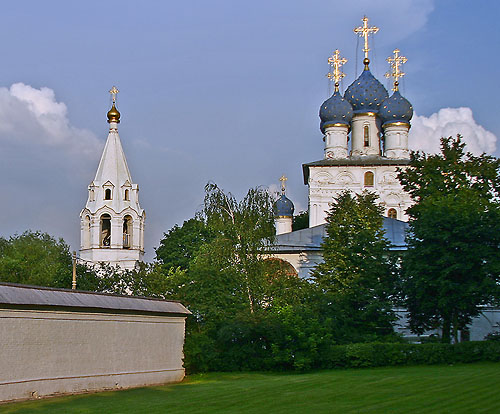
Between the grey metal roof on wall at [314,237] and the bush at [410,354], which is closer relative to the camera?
the bush at [410,354]

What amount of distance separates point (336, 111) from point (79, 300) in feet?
120

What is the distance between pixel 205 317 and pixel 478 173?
495 inches

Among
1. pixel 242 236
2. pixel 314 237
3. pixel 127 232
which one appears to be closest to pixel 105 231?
pixel 127 232

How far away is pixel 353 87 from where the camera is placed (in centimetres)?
5506

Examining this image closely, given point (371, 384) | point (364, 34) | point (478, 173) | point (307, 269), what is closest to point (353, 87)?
point (364, 34)

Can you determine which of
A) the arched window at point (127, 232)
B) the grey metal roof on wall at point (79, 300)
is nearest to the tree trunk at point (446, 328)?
the grey metal roof on wall at point (79, 300)

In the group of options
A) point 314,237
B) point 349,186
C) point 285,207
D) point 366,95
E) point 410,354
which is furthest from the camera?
point 285,207

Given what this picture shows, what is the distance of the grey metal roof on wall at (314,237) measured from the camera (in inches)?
1647

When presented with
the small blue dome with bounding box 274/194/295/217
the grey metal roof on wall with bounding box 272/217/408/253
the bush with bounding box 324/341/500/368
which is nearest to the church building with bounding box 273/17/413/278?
the small blue dome with bounding box 274/194/295/217

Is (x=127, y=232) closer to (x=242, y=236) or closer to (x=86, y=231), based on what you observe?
(x=86, y=231)

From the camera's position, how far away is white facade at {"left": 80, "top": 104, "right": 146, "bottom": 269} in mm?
40062

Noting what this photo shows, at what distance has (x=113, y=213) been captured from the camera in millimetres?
40219

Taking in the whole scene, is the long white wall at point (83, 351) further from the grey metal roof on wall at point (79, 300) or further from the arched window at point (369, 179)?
the arched window at point (369, 179)

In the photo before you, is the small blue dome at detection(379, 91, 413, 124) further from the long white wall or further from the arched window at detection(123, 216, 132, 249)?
the long white wall
